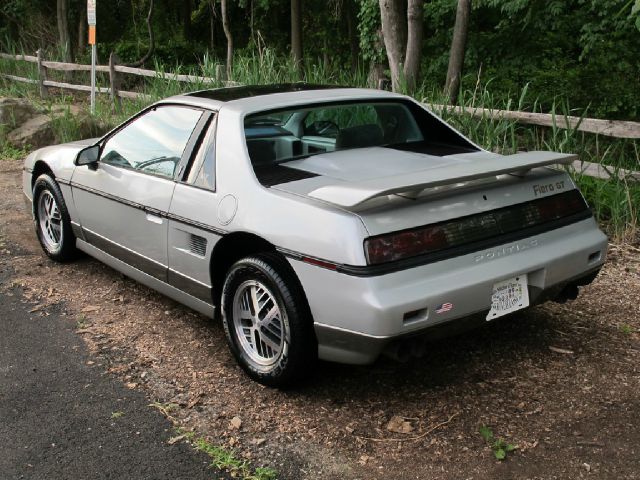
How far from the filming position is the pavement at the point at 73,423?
3.04 m

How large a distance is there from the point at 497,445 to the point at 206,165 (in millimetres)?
2081

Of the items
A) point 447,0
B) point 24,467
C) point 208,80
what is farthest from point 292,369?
point 447,0

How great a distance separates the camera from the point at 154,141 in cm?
452

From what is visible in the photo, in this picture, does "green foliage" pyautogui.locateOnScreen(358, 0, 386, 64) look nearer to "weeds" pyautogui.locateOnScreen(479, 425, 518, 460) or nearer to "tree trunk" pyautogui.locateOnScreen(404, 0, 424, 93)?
"tree trunk" pyautogui.locateOnScreen(404, 0, 424, 93)

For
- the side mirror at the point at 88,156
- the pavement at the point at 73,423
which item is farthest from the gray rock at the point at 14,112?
the pavement at the point at 73,423

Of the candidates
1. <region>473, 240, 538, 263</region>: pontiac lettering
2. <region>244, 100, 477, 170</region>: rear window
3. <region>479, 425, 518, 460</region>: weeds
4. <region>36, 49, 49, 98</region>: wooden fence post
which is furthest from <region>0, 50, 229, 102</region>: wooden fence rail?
<region>479, 425, 518, 460</region>: weeds

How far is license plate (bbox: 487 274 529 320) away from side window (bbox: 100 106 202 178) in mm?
1970

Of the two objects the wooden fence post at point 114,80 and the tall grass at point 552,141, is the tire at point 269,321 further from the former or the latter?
the wooden fence post at point 114,80

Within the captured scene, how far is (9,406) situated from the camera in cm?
359

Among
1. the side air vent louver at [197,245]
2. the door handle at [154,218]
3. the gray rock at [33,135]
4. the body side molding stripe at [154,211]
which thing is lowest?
the side air vent louver at [197,245]

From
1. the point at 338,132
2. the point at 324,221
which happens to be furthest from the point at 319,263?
the point at 338,132

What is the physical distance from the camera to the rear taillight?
3133 mm

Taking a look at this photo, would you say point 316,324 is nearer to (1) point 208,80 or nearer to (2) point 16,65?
(1) point 208,80

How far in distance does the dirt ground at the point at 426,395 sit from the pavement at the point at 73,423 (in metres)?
0.13
